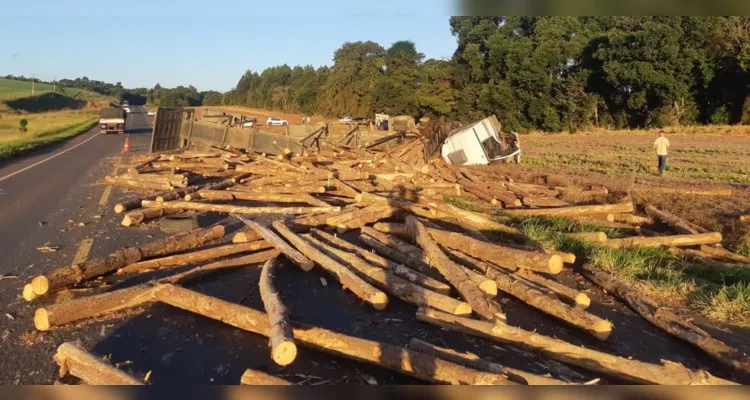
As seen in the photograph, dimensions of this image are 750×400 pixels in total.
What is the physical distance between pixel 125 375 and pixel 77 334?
64.4 inches

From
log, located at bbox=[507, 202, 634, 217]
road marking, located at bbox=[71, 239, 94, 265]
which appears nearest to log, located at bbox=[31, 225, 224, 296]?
road marking, located at bbox=[71, 239, 94, 265]

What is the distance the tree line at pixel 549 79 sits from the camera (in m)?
35.3

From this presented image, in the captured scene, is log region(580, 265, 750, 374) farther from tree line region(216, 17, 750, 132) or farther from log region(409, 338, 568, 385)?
tree line region(216, 17, 750, 132)

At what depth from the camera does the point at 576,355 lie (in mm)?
4637

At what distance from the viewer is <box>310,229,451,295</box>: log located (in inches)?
242

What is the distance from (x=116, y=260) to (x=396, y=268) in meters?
3.55

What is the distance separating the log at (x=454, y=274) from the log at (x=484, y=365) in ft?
3.48

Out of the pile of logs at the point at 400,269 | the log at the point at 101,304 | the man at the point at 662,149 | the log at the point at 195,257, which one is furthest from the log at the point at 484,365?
the man at the point at 662,149

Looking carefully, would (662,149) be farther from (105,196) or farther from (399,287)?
(105,196)

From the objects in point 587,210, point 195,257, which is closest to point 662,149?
point 587,210

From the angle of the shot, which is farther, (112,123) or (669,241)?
(112,123)

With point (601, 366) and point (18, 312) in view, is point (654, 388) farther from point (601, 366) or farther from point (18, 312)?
point (18, 312)

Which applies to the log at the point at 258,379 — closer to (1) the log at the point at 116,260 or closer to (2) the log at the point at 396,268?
(2) the log at the point at 396,268

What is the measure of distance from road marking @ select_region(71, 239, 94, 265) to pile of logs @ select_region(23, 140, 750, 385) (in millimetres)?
1150
